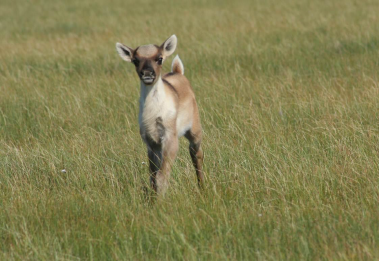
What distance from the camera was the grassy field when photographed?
3.99 m

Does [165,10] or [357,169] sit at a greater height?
[165,10]

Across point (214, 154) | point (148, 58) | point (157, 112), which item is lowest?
point (214, 154)

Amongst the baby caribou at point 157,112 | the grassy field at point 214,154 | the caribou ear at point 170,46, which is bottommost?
the grassy field at point 214,154

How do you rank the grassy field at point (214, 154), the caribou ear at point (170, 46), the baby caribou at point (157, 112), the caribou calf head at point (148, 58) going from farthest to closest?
the caribou ear at point (170, 46)
the baby caribou at point (157, 112)
the caribou calf head at point (148, 58)
the grassy field at point (214, 154)

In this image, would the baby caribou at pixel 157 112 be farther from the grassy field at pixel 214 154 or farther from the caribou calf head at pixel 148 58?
the grassy field at pixel 214 154

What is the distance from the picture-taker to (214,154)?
18.9 ft

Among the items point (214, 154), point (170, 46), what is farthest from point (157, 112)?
point (214, 154)

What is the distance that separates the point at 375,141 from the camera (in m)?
5.68

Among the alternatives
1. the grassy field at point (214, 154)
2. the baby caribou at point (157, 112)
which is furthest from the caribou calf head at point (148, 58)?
the grassy field at point (214, 154)

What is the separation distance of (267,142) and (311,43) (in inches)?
219

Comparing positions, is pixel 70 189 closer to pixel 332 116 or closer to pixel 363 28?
pixel 332 116

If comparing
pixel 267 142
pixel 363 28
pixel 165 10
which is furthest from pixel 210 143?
pixel 165 10

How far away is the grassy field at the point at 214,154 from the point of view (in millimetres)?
3994

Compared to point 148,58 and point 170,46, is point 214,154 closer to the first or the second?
point 170,46
